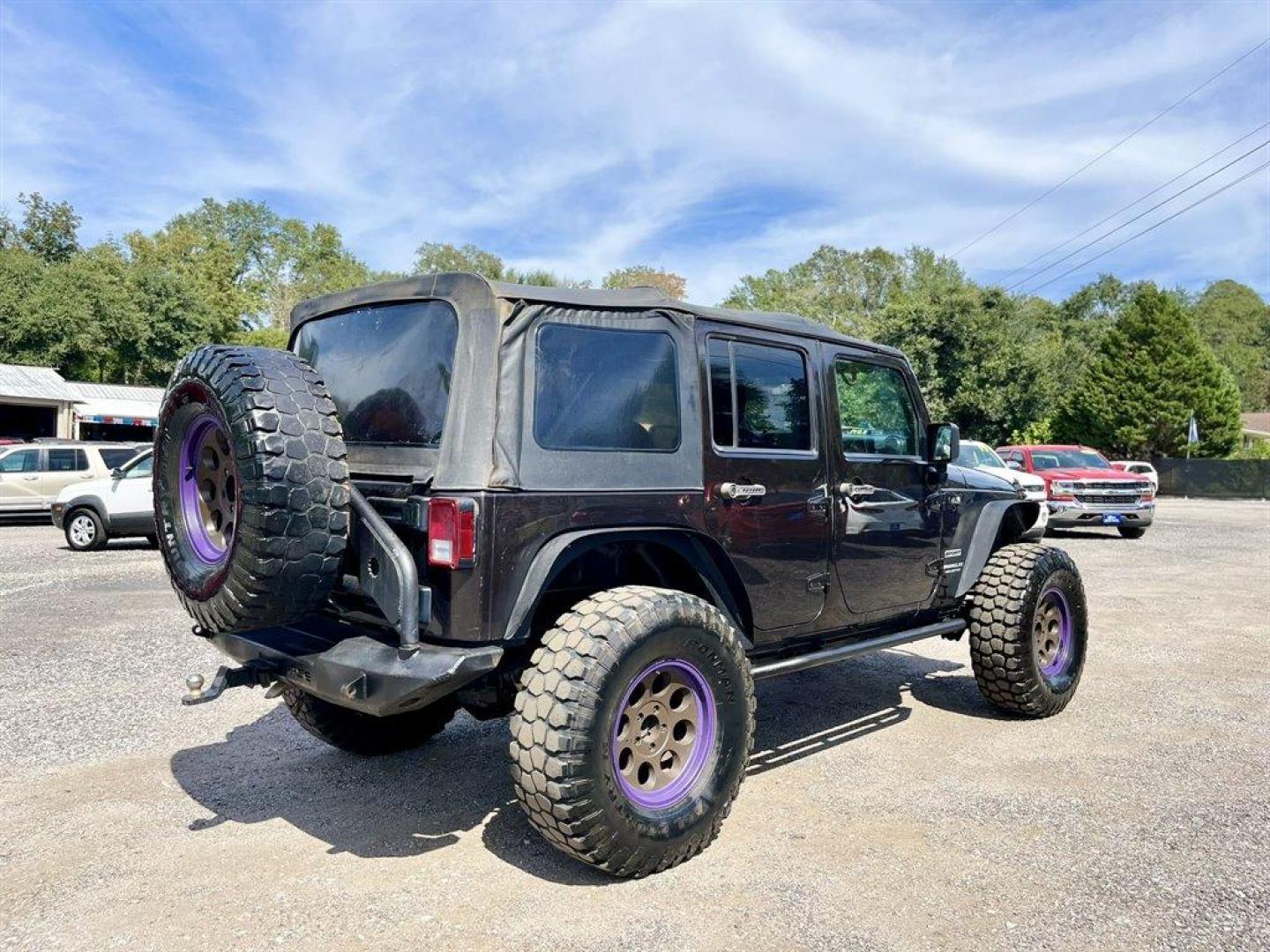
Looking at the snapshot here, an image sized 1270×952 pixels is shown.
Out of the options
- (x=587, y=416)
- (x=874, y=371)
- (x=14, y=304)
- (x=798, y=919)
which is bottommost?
(x=798, y=919)

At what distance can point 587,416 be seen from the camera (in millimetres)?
3338

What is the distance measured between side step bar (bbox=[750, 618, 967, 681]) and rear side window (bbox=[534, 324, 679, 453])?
1.11 metres

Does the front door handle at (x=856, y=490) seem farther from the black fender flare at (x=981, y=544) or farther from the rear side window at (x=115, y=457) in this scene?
the rear side window at (x=115, y=457)

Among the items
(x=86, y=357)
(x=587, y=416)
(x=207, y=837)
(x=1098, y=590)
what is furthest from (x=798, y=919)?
(x=86, y=357)

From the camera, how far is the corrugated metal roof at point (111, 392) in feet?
114

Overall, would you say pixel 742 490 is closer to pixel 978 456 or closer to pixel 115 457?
pixel 978 456

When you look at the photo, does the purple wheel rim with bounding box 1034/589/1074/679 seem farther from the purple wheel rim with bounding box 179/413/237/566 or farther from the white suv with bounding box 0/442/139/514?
the white suv with bounding box 0/442/139/514

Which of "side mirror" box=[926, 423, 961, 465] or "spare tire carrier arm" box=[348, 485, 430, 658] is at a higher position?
"side mirror" box=[926, 423, 961, 465]

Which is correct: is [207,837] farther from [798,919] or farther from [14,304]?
[14,304]

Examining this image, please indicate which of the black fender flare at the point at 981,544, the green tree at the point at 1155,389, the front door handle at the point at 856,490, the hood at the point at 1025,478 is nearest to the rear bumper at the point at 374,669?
the front door handle at the point at 856,490

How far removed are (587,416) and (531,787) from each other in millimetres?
1351

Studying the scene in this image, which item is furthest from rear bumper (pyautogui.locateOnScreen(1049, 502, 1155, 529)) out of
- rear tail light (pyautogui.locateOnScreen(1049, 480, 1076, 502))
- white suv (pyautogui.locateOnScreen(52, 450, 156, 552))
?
white suv (pyautogui.locateOnScreen(52, 450, 156, 552))

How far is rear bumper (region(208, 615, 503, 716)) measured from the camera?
2.86 m

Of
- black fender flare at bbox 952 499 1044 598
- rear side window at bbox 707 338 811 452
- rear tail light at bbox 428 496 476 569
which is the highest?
rear side window at bbox 707 338 811 452
